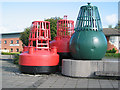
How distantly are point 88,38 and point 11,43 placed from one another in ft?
163

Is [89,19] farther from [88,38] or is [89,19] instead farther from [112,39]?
[112,39]

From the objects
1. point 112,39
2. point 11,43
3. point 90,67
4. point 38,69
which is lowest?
point 38,69

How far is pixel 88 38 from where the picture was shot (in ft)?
36.2

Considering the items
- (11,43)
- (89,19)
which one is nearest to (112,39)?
(89,19)

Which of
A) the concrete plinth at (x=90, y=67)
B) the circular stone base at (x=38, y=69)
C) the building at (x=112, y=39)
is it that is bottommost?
the circular stone base at (x=38, y=69)

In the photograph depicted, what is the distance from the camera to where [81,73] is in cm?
1048

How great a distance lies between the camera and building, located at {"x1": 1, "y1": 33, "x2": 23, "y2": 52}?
185ft

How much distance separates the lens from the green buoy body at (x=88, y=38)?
36.0 ft

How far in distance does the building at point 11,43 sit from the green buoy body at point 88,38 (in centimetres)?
4607

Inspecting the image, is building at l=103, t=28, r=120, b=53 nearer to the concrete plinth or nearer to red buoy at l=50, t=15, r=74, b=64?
red buoy at l=50, t=15, r=74, b=64

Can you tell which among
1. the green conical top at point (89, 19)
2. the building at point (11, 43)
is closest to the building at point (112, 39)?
the green conical top at point (89, 19)

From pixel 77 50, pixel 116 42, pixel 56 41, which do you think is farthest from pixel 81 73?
pixel 116 42

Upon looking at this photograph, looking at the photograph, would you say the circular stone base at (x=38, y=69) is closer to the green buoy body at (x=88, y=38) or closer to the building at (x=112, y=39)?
the green buoy body at (x=88, y=38)

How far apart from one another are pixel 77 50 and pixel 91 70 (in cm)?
149
